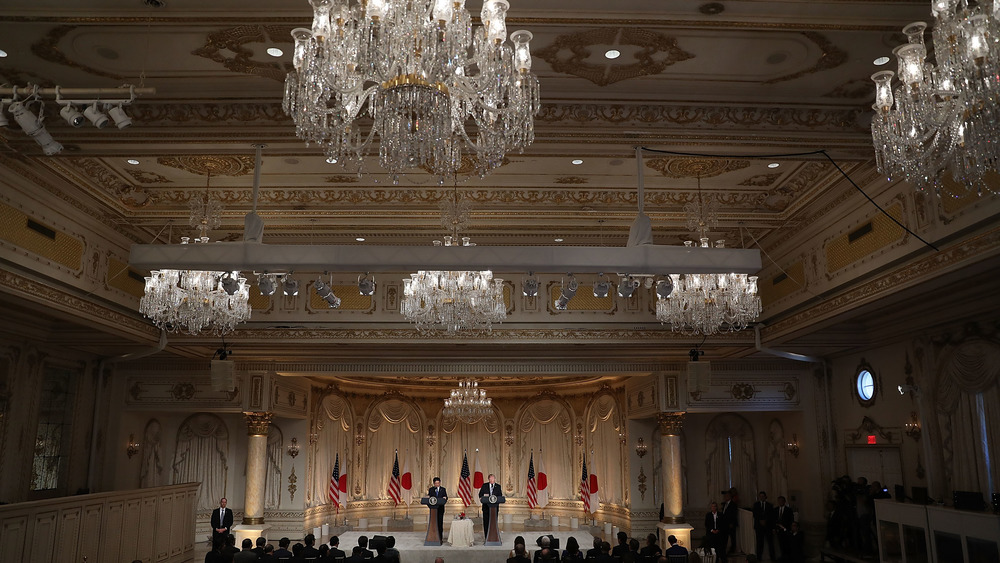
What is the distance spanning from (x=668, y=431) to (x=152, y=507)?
1015 cm

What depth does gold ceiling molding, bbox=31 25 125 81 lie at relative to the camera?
6062 millimetres

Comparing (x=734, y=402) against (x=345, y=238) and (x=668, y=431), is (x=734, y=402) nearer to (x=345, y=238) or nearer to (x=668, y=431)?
(x=668, y=431)

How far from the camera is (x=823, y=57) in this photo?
6.48 m

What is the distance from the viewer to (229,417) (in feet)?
58.1

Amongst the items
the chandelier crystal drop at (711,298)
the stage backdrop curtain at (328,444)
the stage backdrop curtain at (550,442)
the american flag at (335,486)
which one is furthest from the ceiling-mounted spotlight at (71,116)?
the stage backdrop curtain at (550,442)

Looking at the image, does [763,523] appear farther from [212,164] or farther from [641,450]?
[212,164]

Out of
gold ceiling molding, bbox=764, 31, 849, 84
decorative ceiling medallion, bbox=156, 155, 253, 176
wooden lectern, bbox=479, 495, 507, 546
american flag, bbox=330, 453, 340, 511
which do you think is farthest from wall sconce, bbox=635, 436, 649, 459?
gold ceiling molding, bbox=764, 31, 849, 84

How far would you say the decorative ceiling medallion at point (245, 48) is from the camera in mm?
6070

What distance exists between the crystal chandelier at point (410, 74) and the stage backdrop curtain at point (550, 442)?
15760 millimetres

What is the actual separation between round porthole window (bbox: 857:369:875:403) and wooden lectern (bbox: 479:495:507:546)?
7597 mm

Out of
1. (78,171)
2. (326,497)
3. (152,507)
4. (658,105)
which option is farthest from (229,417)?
(658,105)

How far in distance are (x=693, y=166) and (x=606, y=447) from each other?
11.0 metres

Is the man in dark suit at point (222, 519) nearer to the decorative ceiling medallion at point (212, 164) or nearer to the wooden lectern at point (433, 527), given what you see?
the wooden lectern at point (433, 527)

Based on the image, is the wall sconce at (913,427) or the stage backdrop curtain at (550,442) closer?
the wall sconce at (913,427)
